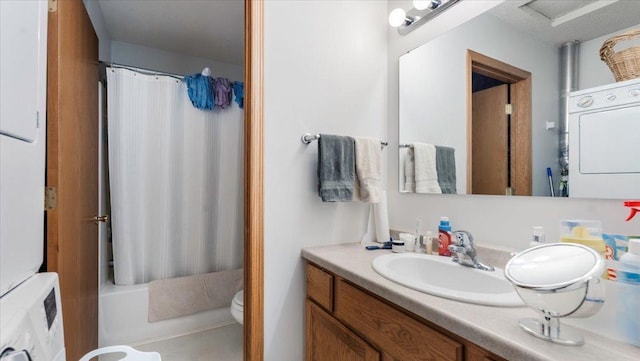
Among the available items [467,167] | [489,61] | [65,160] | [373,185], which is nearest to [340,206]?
[373,185]

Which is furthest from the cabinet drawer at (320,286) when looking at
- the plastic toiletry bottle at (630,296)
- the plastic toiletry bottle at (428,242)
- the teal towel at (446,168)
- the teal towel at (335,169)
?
the plastic toiletry bottle at (630,296)

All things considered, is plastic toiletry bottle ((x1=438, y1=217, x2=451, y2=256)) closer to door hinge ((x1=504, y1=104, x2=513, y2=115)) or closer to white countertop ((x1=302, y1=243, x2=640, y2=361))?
white countertop ((x1=302, y1=243, x2=640, y2=361))

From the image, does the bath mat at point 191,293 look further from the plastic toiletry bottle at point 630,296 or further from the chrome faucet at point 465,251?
the plastic toiletry bottle at point 630,296

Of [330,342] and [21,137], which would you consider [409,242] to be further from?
[21,137]

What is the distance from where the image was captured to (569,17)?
39.0 inches

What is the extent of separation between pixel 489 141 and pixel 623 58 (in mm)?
446

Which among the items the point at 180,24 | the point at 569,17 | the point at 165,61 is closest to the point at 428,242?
the point at 569,17

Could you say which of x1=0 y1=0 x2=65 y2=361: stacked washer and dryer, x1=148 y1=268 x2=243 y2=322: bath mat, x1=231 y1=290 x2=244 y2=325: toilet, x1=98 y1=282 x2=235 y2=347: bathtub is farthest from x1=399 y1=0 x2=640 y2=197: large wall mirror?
x1=98 y1=282 x2=235 y2=347: bathtub

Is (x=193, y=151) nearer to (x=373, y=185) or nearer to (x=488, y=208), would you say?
(x=373, y=185)

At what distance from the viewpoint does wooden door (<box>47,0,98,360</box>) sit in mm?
1076

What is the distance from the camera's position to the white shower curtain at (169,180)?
6.94 ft

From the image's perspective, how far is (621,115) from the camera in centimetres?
85

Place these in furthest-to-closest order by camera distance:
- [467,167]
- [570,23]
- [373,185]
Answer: [373,185] < [467,167] < [570,23]

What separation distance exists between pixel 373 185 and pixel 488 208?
513 millimetres
